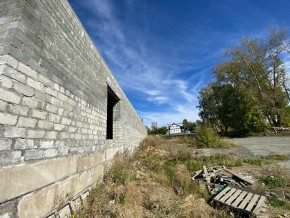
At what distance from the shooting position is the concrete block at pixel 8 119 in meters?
1.93

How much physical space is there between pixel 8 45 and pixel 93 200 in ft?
10.00

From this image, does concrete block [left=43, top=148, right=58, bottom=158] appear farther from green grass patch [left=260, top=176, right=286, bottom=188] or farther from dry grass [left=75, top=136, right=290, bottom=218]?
green grass patch [left=260, top=176, right=286, bottom=188]

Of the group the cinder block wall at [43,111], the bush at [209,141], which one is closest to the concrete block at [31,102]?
the cinder block wall at [43,111]

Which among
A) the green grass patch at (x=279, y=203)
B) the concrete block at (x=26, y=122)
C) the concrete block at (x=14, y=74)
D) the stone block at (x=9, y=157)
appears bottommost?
the green grass patch at (x=279, y=203)

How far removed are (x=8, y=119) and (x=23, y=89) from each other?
42cm

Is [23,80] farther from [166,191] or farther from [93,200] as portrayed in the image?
[166,191]

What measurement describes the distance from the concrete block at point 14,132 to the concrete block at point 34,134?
3.7 inches

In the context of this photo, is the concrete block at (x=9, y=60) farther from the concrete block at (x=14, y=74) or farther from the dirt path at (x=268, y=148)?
the dirt path at (x=268, y=148)

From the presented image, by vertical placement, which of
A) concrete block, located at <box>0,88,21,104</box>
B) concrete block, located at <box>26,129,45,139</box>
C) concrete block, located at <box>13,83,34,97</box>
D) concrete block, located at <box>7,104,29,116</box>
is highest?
concrete block, located at <box>13,83,34,97</box>

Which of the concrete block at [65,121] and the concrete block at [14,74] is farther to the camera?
the concrete block at [65,121]

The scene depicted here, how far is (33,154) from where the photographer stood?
2377 millimetres

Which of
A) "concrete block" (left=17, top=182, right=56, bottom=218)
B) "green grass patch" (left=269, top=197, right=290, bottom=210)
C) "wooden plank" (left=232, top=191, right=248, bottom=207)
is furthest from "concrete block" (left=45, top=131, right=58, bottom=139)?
"green grass patch" (left=269, top=197, right=290, bottom=210)

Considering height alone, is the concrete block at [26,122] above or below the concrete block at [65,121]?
below

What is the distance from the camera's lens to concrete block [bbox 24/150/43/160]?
2.26 m
